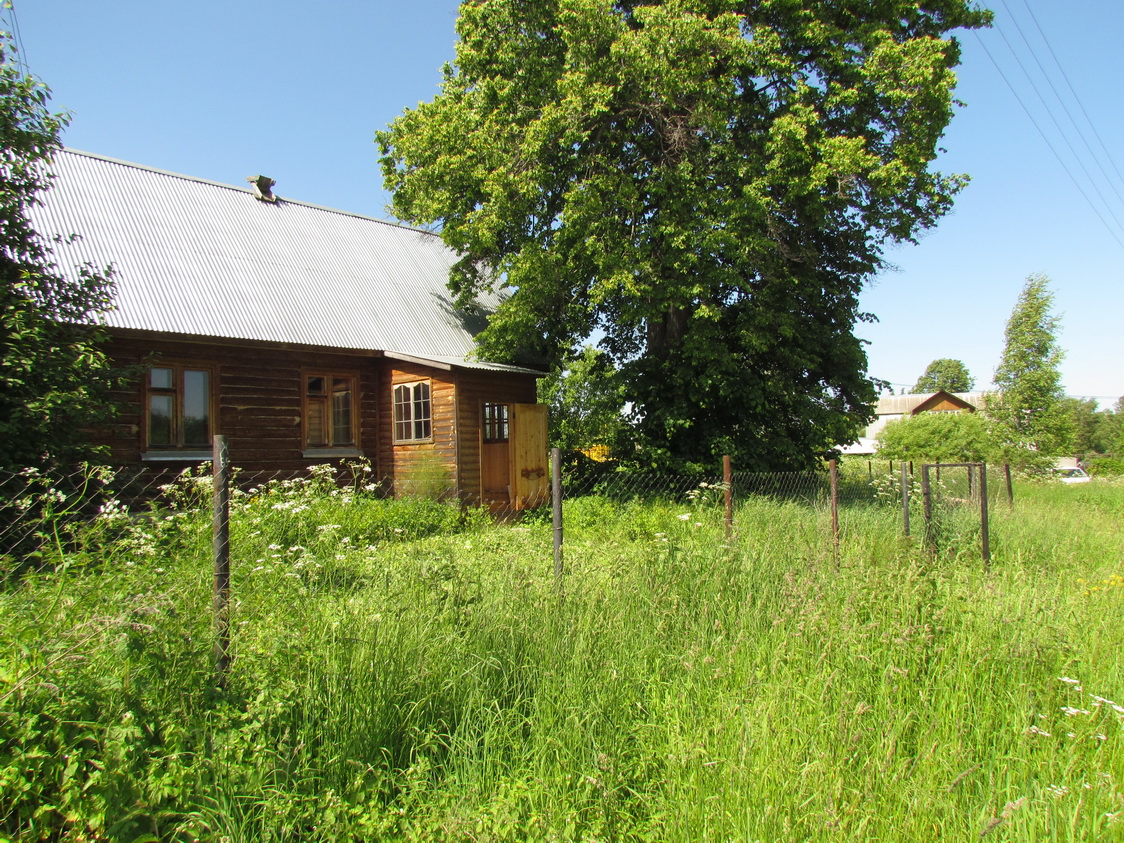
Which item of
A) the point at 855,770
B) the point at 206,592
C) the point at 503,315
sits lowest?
the point at 855,770

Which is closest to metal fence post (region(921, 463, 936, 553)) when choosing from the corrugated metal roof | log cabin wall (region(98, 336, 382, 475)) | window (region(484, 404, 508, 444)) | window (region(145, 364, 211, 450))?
window (region(484, 404, 508, 444))

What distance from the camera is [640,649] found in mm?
4199

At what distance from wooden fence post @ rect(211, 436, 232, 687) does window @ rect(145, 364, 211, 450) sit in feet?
33.7

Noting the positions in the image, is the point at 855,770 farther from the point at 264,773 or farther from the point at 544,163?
the point at 544,163

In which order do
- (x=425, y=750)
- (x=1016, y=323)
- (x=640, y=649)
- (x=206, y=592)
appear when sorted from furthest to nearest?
1. (x=1016, y=323)
2. (x=640, y=649)
3. (x=206, y=592)
4. (x=425, y=750)

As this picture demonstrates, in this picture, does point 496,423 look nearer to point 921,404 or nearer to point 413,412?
point 413,412

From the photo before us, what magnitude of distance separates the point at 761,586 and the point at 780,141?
33.1 ft

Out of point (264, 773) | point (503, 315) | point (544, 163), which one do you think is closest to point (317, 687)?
point (264, 773)

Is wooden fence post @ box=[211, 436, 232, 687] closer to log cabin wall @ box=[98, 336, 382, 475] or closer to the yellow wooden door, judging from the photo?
log cabin wall @ box=[98, 336, 382, 475]

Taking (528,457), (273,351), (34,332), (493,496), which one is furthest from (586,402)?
(34,332)

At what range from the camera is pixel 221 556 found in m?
3.58

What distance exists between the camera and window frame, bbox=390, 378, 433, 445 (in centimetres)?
1455

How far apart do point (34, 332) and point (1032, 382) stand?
2698 cm

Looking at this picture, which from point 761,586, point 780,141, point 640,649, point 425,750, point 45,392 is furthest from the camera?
point 780,141
